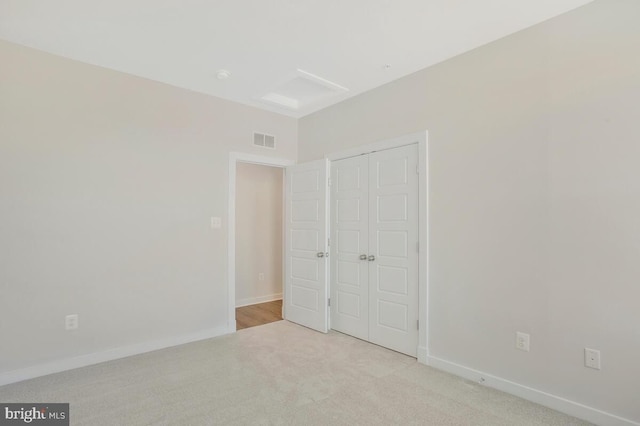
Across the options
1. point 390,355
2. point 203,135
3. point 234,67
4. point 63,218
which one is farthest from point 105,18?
point 390,355

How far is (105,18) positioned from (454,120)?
2.80 m

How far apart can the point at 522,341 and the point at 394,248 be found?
1268 millimetres

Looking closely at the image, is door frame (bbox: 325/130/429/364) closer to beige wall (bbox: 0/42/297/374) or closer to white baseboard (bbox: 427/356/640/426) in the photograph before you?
white baseboard (bbox: 427/356/640/426)

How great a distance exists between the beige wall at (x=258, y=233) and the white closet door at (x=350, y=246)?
1.90 metres

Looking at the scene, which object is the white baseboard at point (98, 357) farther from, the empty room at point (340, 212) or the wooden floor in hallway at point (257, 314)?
the wooden floor in hallway at point (257, 314)

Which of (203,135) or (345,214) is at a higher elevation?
(203,135)

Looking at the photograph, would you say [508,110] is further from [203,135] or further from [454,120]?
[203,135]

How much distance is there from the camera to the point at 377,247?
3340 millimetres

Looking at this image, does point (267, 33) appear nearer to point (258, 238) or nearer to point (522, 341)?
point (522, 341)

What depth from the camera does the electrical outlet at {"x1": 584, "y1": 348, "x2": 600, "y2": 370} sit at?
2.03 metres

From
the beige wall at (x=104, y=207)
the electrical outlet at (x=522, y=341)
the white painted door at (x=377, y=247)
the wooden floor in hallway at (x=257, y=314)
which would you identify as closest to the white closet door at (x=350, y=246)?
the white painted door at (x=377, y=247)

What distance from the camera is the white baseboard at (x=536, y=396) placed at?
6.49 feet

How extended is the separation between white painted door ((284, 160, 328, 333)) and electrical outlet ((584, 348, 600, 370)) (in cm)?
235

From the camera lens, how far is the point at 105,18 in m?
2.27
